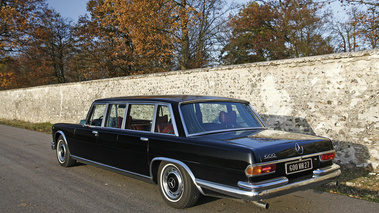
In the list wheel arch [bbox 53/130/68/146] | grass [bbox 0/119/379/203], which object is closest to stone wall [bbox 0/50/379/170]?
grass [bbox 0/119/379/203]

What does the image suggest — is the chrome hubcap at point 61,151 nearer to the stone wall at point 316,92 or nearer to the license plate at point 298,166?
the stone wall at point 316,92

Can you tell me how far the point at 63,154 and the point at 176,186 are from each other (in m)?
3.78

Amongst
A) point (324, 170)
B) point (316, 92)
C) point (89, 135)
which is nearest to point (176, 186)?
point (324, 170)

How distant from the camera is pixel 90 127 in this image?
5887 mm

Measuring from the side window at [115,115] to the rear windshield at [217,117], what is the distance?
141 cm

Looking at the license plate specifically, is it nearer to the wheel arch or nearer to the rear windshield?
the rear windshield

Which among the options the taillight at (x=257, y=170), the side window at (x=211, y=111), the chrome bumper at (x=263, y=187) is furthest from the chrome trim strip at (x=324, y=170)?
the side window at (x=211, y=111)

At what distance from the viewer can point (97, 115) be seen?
5.89 metres

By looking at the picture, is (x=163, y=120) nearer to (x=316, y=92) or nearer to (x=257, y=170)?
(x=257, y=170)

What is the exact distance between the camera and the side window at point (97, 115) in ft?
19.0

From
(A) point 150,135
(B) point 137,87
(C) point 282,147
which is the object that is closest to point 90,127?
(A) point 150,135

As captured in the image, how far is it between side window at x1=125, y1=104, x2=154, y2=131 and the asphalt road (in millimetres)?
1006

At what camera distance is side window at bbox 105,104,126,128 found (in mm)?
5309

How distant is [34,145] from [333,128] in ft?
28.9
